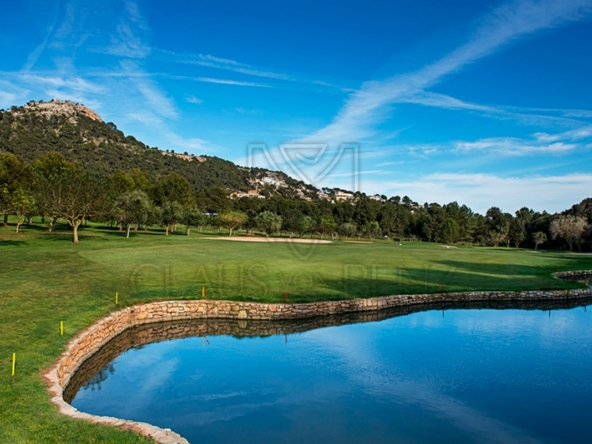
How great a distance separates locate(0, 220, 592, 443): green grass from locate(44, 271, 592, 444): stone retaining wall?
478 mm

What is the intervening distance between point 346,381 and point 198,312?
1138 centimetres

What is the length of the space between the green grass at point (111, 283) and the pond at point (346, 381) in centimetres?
229

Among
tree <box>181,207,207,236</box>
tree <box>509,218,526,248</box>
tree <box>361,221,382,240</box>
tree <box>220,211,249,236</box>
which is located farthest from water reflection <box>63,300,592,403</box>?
tree <box>509,218,526,248</box>

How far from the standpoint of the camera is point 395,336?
23.5m

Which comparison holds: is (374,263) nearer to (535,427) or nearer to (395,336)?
(395,336)

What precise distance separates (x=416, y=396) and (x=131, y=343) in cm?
1353

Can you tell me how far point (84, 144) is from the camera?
14725 cm

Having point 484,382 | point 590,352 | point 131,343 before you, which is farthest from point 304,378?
point 590,352

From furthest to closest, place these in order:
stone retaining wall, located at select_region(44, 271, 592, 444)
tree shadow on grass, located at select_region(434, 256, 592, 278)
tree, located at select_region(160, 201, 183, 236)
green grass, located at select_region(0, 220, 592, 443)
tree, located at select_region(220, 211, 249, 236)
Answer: tree, located at select_region(220, 211, 249, 236) → tree, located at select_region(160, 201, 183, 236) → tree shadow on grass, located at select_region(434, 256, 592, 278) → stone retaining wall, located at select_region(44, 271, 592, 444) → green grass, located at select_region(0, 220, 592, 443)

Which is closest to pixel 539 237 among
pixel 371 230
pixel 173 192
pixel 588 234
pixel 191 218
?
pixel 588 234

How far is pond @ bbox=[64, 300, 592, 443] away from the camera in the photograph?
1302cm

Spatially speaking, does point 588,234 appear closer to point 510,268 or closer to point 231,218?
point 510,268

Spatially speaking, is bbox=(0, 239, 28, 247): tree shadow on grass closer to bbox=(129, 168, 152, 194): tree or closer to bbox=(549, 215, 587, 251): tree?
bbox=(129, 168, 152, 194): tree

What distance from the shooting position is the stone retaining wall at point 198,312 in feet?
39.8
